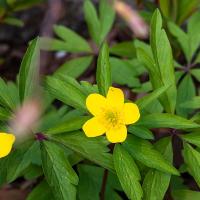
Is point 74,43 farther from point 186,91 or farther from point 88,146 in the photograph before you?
point 88,146

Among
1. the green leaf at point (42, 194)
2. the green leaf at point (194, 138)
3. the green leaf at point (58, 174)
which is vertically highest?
the green leaf at point (58, 174)

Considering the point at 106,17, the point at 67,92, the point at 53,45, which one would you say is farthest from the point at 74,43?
the point at 67,92

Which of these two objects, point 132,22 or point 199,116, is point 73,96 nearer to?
point 199,116

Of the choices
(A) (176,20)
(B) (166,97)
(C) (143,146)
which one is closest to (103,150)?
(C) (143,146)

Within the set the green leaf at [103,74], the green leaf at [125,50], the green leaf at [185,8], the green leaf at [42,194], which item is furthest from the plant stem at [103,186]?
the green leaf at [185,8]

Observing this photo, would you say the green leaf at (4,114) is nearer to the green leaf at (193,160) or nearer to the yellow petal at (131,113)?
the yellow petal at (131,113)

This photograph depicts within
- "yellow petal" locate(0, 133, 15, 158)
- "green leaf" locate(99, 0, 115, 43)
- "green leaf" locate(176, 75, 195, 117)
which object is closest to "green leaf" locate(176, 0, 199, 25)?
"green leaf" locate(99, 0, 115, 43)
